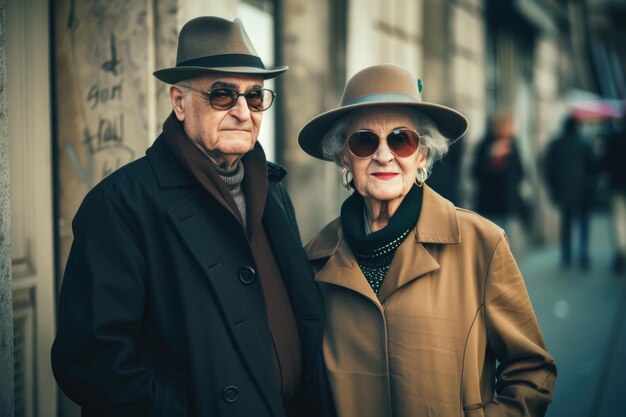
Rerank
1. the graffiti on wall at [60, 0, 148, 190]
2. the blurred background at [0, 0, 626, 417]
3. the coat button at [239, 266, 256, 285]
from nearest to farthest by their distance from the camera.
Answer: the coat button at [239, 266, 256, 285]
the blurred background at [0, 0, 626, 417]
the graffiti on wall at [60, 0, 148, 190]

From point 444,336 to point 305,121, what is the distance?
356 cm

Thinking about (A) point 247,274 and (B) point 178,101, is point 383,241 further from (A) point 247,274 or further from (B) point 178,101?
(B) point 178,101

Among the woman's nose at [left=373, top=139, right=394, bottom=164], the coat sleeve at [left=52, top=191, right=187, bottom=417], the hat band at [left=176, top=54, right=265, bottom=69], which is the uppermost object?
the hat band at [left=176, top=54, right=265, bottom=69]

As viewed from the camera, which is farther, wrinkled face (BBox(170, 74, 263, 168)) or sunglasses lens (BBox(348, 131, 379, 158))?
sunglasses lens (BBox(348, 131, 379, 158))

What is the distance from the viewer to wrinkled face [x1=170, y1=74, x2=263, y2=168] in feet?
7.43

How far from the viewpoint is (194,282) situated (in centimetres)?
202

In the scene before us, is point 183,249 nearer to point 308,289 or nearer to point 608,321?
point 308,289

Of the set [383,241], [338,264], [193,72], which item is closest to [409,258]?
[383,241]

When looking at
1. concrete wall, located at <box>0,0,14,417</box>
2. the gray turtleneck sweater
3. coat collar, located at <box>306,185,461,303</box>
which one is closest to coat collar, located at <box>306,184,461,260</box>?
coat collar, located at <box>306,185,461,303</box>

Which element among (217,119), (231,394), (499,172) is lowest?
(231,394)

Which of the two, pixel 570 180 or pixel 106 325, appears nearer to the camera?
pixel 106 325

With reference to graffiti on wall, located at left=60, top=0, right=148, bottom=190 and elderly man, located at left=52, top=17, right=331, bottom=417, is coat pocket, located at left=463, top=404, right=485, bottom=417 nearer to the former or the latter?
elderly man, located at left=52, top=17, right=331, bottom=417

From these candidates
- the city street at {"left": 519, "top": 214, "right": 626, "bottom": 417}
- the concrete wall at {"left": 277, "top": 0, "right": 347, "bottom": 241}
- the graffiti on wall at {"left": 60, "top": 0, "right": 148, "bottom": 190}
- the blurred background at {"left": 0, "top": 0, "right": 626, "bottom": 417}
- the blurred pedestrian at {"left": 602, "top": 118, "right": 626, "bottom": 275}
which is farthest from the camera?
the blurred pedestrian at {"left": 602, "top": 118, "right": 626, "bottom": 275}

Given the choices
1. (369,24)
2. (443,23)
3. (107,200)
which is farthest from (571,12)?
(107,200)
